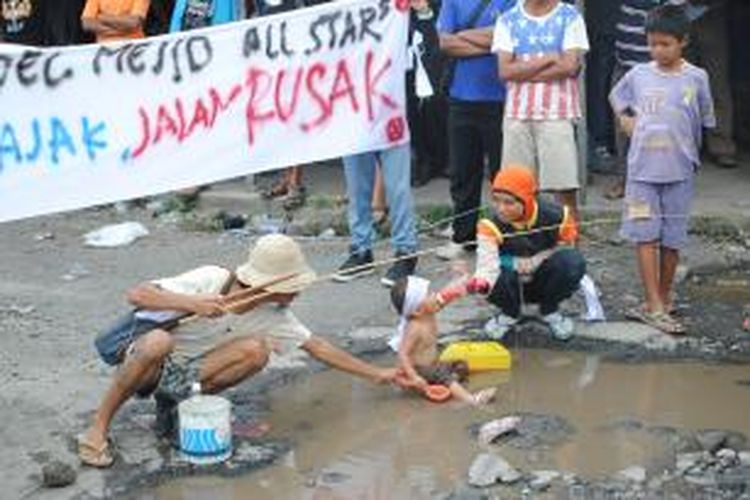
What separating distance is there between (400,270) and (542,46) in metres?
1.46

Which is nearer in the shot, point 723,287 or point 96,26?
point 723,287

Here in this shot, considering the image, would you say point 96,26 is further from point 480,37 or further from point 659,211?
point 659,211

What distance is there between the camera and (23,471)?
5512 mm

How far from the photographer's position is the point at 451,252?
27.2ft

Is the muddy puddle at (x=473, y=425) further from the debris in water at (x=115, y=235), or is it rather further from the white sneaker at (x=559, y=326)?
the debris in water at (x=115, y=235)

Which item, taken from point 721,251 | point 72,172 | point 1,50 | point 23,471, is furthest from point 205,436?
point 721,251

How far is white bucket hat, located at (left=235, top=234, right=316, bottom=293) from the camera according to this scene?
561cm

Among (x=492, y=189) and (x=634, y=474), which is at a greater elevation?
(x=492, y=189)

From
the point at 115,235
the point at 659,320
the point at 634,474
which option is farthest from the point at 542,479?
the point at 115,235

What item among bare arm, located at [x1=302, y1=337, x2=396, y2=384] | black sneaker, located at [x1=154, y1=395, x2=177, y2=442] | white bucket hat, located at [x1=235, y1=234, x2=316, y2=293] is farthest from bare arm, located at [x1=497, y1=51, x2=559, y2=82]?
black sneaker, located at [x1=154, y1=395, x2=177, y2=442]

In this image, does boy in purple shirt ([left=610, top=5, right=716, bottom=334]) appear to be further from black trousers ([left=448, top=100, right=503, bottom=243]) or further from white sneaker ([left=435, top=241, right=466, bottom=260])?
white sneaker ([left=435, top=241, right=466, bottom=260])

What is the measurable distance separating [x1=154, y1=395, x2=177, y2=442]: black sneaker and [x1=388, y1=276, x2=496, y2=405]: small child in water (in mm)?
1047

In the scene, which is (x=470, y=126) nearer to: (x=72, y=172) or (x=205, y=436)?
(x=72, y=172)

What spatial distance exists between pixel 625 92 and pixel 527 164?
0.79 metres
